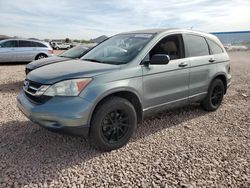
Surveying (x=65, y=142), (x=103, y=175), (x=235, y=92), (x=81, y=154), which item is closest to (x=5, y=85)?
(x=65, y=142)

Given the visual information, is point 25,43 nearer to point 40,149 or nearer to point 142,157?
point 40,149

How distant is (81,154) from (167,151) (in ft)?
4.15

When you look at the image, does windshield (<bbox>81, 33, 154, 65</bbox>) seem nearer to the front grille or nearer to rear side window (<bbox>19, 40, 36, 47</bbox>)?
the front grille

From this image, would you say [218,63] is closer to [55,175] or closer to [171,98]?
[171,98]

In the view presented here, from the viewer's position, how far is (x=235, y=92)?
24.6 ft

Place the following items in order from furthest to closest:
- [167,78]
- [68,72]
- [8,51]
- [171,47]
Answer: [8,51]
[171,47]
[167,78]
[68,72]

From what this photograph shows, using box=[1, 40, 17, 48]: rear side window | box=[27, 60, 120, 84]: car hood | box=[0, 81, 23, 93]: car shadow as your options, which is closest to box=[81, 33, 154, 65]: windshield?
box=[27, 60, 120, 84]: car hood

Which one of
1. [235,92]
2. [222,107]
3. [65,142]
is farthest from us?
[235,92]

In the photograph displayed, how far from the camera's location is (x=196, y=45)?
4984 mm

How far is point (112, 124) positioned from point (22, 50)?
12557 mm

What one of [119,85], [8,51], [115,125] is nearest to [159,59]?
[119,85]

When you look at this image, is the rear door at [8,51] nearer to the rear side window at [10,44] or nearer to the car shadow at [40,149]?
the rear side window at [10,44]

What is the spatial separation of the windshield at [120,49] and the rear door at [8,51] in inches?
437

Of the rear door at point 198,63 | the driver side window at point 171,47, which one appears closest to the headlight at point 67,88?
the driver side window at point 171,47
